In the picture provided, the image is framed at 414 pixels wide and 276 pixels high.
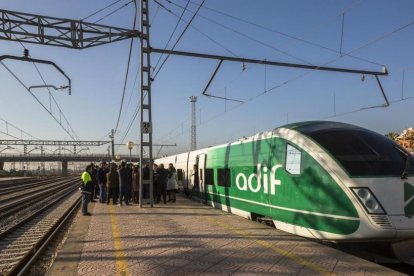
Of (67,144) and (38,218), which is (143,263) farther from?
(67,144)

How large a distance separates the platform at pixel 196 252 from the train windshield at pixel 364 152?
1.61 meters

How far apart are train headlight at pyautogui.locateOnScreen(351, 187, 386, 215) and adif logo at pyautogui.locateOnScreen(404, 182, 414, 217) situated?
0.51 m

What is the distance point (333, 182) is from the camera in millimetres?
8617

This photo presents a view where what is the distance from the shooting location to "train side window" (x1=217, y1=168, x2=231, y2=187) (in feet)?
50.0

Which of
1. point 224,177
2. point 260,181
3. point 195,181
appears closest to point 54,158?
point 195,181

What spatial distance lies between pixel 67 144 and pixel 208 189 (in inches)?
3001

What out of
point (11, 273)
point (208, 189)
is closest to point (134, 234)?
point (11, 273)

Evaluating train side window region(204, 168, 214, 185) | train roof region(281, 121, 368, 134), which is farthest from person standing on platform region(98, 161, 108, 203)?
train roof region(281, 121, 368, 134)

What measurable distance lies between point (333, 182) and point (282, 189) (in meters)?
1.89

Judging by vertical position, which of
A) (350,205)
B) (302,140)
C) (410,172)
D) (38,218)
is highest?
(302,140)

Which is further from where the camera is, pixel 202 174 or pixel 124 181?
pixel 202 174

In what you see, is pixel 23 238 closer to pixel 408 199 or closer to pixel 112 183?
pixel 112 183

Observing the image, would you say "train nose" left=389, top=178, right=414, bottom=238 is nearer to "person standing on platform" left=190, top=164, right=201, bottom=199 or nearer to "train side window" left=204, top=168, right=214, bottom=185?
"train side window" left=204, top=168, right=214, bottom=185

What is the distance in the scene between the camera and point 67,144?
8962 centimetres
